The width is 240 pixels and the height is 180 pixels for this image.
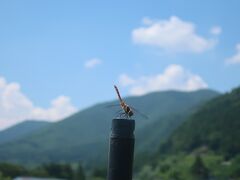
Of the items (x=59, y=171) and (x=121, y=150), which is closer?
(x=121, y=150)

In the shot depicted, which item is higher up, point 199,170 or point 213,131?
point 213,131

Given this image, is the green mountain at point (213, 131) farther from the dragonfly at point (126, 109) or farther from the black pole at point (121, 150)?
the black pole at point (121, 150)

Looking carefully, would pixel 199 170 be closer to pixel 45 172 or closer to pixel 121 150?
pixel 45 172

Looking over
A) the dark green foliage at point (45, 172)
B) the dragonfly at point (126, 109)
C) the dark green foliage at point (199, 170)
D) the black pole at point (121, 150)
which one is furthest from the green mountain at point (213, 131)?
the black pole at point (121, 150)

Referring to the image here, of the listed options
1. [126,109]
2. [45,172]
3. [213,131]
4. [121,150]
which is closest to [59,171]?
[45,172]

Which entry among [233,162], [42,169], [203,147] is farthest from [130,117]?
[203,147]

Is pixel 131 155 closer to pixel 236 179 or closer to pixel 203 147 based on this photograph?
pixel 236 179

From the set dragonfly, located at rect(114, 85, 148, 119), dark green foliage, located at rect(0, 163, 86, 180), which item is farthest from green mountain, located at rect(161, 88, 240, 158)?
dragonfly, located at rect(114, 85, 148, 119)
